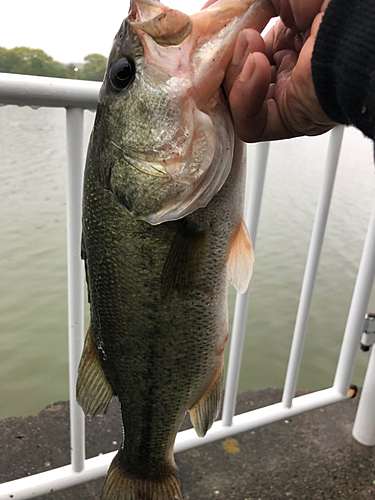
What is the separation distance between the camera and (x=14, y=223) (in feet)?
16.3

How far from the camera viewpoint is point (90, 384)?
1027mm

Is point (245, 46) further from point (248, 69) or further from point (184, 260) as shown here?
point (184, 260)

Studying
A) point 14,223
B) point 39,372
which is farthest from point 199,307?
point 14,223

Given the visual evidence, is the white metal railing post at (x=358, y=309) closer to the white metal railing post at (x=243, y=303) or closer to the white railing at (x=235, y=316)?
the white railing at (x=235, y=316)

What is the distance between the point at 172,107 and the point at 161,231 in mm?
243

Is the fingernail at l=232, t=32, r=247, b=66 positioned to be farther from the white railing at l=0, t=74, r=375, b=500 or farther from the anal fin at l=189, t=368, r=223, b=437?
the anal fin at l=189, t=368, r=223, b=437

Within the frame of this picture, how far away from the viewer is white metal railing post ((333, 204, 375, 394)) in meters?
1.81

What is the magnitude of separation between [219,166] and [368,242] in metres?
1.24

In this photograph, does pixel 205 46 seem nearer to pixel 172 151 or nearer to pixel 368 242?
pixel 172 151

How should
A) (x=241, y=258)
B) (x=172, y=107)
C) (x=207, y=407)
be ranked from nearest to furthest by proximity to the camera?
(x=172, y=107)
(x=241, y=258)
(x=207, y=407)

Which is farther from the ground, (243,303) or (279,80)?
(279,80)

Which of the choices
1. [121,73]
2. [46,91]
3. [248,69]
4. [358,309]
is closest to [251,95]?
[248,69]

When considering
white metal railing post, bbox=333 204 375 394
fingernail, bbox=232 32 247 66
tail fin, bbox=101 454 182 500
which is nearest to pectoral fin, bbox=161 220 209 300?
fingernail, bbox=232 32 247 66

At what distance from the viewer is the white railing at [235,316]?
45.1 inches
